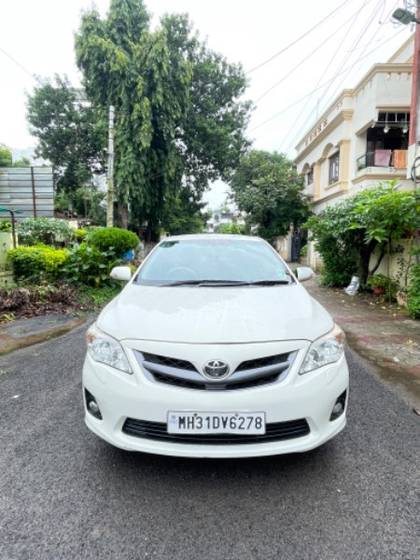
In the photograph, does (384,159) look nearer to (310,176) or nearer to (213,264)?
(310,176)

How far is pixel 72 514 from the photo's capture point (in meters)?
1.70

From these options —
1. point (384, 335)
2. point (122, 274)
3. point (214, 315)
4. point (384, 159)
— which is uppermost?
point (384, 159)

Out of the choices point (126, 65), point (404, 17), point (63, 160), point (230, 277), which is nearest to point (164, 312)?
point (230, 277)

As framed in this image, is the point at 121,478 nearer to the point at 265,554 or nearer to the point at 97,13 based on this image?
the point at 265,554

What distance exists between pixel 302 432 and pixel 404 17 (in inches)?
342

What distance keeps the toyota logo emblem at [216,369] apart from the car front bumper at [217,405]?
0.08 m

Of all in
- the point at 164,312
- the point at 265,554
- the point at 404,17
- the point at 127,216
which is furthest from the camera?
the point at 127,216

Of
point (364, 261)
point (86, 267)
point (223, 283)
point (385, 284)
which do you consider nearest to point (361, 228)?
point (364, 261)

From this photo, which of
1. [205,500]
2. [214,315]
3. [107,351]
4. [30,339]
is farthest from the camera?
[30,339]

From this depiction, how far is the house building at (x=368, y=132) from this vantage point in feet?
34.6

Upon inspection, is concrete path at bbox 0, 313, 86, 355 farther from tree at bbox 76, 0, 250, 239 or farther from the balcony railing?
the balcony railing

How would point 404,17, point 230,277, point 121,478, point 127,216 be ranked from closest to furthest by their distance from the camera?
1. point 121,478
2. point 230,277
3. point 404,17
4. point 127,216

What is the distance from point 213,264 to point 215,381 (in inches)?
60.1

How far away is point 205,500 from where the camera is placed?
5.85ft
